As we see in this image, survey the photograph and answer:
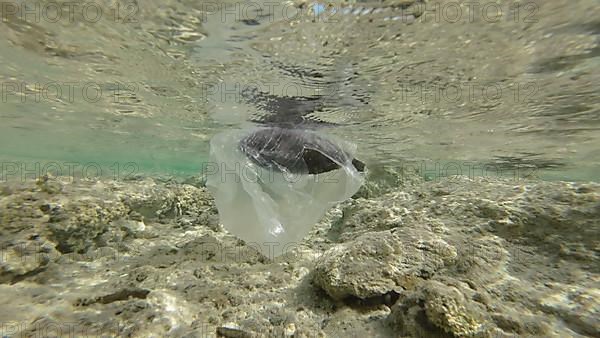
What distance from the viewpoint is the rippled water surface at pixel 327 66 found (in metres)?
4.20

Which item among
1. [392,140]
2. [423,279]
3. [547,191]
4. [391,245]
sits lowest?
[423,279]

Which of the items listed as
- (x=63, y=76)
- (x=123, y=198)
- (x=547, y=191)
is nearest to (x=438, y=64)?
(x=547, y=191)

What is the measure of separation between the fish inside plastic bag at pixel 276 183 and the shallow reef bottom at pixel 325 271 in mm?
623

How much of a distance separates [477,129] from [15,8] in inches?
466

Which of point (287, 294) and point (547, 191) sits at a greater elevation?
point (547, 191)

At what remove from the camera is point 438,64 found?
5492 mm

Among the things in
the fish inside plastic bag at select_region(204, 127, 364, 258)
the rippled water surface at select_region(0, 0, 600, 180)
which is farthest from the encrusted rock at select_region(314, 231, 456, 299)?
the rippled water surface at select_region(0, 0, 600, 180)

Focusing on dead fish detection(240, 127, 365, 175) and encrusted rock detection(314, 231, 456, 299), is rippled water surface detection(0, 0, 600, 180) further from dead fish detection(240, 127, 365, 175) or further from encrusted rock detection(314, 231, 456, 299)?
encrusted rock detection(314, 231, 456, 299)

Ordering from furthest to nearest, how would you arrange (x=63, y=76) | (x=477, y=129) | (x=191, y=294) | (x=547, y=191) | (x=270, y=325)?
1. (x=477, y=129)
2. (x=63, y=76)
3. (x=547, y=191)
4. (x=191, y=294)
5. (x=270, y=325)

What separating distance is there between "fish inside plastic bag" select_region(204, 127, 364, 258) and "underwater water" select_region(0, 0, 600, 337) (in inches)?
2.1

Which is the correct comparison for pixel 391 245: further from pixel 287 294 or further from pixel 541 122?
pixel 541 122

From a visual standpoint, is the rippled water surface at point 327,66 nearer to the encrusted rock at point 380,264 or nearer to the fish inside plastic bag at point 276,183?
the fish inside plastic bag at point 276,183

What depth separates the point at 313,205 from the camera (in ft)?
15.9

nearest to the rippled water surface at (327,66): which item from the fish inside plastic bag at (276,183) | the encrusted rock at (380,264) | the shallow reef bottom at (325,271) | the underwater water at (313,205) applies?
the underwater water at (313,205)
